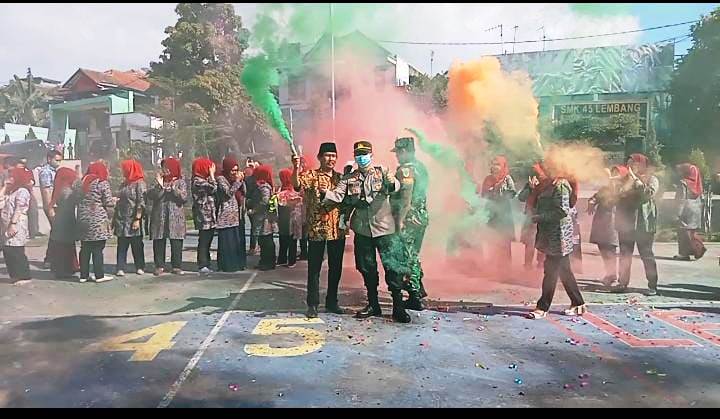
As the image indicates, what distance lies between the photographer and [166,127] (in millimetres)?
12703

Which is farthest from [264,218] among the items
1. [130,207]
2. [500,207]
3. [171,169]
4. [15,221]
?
[500,207]

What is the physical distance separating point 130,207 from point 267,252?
2104mm

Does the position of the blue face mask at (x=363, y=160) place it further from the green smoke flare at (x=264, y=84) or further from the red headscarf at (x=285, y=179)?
the red headscarf at (x=285, y=179)

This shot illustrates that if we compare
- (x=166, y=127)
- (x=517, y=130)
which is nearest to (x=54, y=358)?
(x=517, y=130)

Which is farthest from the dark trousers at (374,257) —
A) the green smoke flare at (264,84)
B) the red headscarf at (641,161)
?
the red headscarf at (641,161)

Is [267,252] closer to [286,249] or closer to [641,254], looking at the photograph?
[286,249]

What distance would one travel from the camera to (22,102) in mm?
11320

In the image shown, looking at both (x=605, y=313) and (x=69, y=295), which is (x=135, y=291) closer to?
(x=69, y=295)

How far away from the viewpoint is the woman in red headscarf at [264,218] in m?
9.28

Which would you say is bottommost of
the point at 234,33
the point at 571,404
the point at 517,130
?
the point at 571,404

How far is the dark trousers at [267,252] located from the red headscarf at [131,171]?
6.56 ft

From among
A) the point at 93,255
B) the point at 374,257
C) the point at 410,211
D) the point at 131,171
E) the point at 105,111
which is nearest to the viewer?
the point at 374,257

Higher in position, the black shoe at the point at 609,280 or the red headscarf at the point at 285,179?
the red headscarf at the point at 285,179

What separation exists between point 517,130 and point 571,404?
6.41 m
